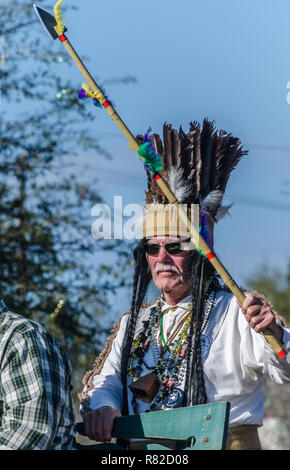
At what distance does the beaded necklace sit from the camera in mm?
3406

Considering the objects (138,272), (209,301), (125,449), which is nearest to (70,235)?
(138,272)

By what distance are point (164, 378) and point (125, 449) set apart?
49 cm

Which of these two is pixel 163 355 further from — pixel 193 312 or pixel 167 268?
pixel 167 268

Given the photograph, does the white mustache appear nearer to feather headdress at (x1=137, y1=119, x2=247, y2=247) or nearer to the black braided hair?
the black braided hair

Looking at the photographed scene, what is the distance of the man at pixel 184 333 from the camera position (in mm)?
3297

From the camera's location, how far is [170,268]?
358cm

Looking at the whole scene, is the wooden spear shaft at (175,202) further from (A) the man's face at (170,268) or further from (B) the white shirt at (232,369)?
(A) the man's face at (170,268)

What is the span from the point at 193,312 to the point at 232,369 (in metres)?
0.35

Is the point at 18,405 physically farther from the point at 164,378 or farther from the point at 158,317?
the point at 158,317

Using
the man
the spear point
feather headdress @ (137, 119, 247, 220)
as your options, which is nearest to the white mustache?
the man

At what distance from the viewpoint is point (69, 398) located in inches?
105

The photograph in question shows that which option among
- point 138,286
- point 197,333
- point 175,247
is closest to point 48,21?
point 175,247

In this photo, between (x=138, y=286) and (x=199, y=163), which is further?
(x=138, y=286)

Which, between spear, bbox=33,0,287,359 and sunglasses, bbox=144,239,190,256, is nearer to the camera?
spear, bbox=33,0,287,359
